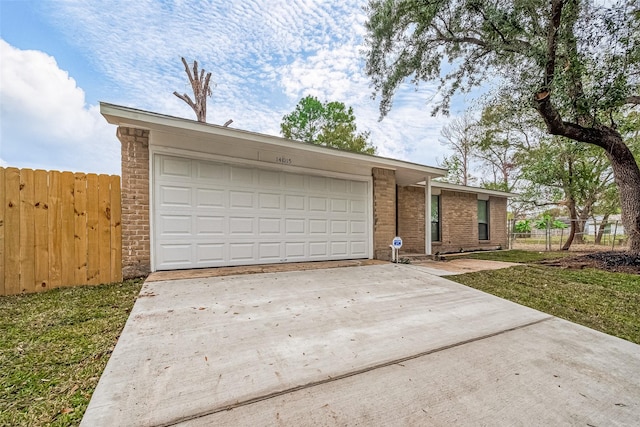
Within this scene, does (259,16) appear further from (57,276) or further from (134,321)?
(134,321)

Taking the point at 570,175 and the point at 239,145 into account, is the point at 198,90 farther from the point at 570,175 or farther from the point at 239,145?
the point at 570,175

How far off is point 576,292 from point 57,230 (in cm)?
839

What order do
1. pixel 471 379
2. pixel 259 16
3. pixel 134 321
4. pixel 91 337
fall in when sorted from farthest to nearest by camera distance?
1. pixel 259 16
2. pixel 134 321
3. pixel 91 337
4. pixel 471 379

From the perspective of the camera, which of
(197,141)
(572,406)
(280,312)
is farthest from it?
(197,141)

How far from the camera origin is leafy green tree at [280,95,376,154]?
758 inches

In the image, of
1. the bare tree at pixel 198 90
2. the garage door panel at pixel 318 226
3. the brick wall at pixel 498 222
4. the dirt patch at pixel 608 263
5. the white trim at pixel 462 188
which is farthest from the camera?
the bare tree at pixel 198 90

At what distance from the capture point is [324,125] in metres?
19.9

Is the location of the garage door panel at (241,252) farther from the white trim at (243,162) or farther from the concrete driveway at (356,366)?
the concrete driveway at (356,366)

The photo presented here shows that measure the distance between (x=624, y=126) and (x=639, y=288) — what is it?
20.9 feet

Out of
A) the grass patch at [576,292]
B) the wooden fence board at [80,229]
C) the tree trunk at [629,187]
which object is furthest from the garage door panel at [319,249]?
the tree trunk at [629,187]

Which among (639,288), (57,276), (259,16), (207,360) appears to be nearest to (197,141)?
(57,276)

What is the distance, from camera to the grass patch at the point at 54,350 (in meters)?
1.58

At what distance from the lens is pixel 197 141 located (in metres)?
5.11

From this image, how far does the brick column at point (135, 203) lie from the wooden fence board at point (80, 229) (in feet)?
1.64
